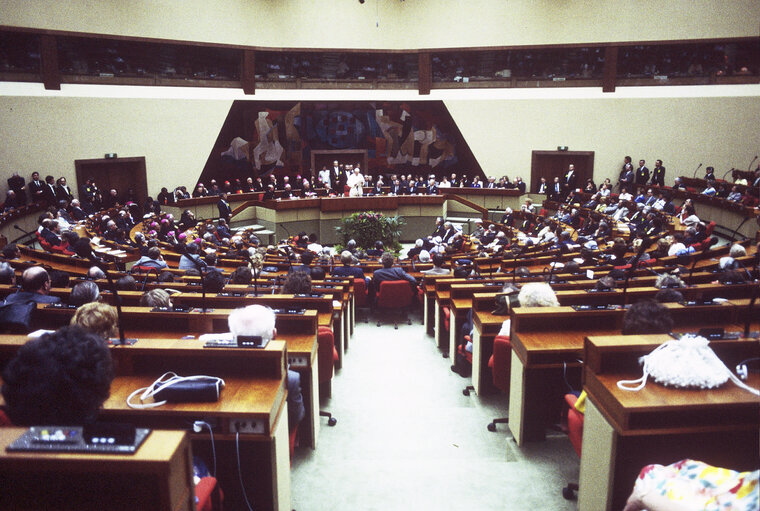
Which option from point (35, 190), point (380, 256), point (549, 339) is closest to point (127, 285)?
point (549, 339)

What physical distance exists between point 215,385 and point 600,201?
13343 millimetres

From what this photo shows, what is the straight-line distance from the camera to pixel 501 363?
13.2ft

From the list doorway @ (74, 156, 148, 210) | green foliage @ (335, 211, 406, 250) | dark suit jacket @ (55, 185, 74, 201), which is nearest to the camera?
green foliage @ (335, 211, 406, 250)

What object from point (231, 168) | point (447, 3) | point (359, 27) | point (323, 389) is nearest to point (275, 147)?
point (231, 168)

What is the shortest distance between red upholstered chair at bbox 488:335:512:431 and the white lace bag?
1397 mm

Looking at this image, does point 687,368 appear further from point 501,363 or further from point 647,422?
point 501,363

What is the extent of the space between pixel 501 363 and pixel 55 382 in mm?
2959

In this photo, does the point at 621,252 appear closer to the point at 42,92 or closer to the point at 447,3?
the point at 447,3

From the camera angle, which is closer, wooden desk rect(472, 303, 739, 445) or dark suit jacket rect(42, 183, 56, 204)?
wooden desk rect(472, 303, 739, 445)

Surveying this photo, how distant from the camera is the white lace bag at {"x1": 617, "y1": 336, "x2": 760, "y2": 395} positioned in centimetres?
245

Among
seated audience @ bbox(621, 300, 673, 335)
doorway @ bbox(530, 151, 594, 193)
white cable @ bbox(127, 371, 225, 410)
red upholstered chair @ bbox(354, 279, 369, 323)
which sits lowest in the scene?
red upholstered chair @ bbox(354, 279, 369, 323)

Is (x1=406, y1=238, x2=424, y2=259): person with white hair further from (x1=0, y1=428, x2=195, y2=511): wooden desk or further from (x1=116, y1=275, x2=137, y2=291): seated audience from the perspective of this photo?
(x1=0, y1=428, x2=195, y2=511): wooden desk

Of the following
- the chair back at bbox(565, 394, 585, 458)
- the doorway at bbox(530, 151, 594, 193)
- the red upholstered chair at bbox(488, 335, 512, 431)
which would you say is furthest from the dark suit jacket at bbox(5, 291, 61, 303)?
the doorway at bbox(530, 151, 594, 193)

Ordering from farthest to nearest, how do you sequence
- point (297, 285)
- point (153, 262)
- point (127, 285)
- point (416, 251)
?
point (416, 251) < point (153, 262) < point (127, 285) < point (297, 285)
